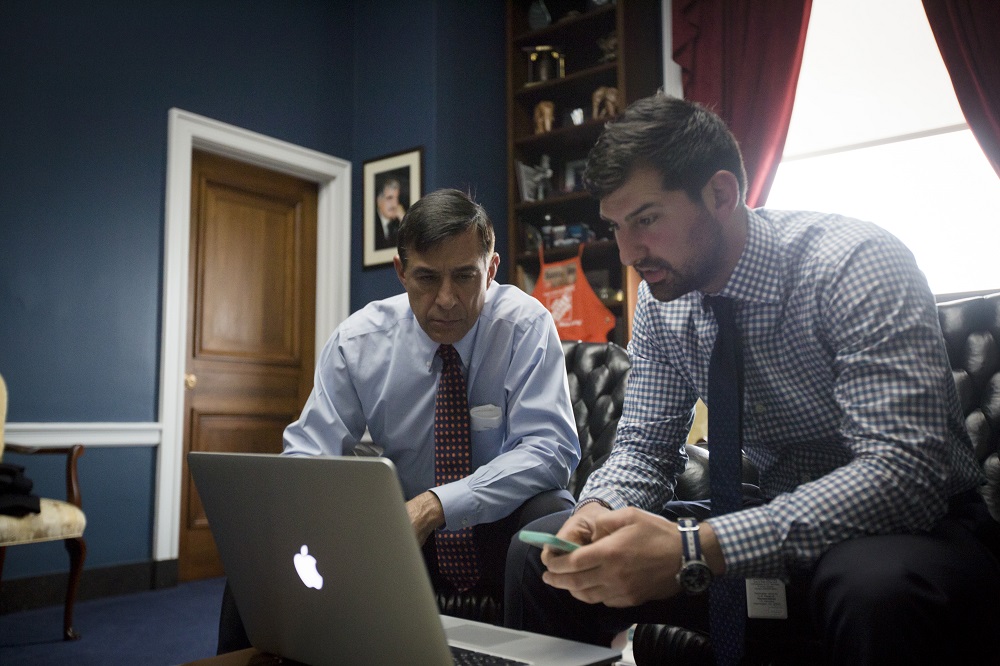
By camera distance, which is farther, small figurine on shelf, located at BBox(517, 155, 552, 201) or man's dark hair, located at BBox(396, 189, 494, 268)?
small figurine on shelf, located at BBox(517, 155, 552, 201)

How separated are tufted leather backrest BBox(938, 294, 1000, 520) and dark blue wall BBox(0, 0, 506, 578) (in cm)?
302

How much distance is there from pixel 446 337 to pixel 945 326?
2.99ft

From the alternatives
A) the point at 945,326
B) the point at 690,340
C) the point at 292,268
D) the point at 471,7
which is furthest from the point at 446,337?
the point at 471,7

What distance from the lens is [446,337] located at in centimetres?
162

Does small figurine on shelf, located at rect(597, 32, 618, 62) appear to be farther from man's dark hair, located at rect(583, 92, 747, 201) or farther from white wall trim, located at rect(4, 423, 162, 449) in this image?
man's dark hair, located at rect(583, 92, 747, 201)

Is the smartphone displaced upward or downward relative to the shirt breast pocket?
downward

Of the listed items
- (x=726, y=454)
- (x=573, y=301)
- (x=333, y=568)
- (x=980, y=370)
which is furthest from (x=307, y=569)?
(x=573, y=301)

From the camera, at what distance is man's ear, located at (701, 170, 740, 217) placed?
1.14m

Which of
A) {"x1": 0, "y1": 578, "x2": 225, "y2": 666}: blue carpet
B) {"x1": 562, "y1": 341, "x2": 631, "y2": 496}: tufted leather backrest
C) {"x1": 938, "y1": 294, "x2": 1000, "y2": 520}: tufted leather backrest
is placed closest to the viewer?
{"x1": 938, "y1": 294, "x2": 1000, "y2": 520}: tufted leather backrest

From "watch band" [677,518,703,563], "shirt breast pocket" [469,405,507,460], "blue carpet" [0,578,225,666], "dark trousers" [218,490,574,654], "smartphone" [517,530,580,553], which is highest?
"shirt breast pocket" [469,405,507,460]

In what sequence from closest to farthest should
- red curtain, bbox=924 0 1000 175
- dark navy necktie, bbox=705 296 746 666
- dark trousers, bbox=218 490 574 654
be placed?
dark navy necktie, bbox=705 296 746 666, dark trousers, bbox=218 490 574 654, red curtain, bbox=924 0 1000 175

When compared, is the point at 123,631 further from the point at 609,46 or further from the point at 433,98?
the point at 609,46

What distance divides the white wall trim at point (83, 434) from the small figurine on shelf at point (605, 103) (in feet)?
8.14

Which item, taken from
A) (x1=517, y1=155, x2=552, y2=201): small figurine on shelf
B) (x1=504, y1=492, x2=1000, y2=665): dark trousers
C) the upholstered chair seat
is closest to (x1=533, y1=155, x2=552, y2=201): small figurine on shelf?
(x1=517, y1=155, x2=552, y2=201): small figurine on shelf
